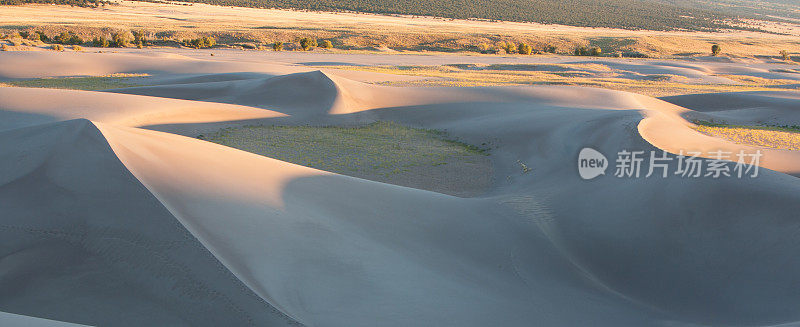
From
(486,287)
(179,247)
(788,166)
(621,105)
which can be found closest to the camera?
(179,247)

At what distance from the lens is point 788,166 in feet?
42.2

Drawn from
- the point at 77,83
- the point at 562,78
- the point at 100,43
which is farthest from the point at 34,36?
the point at 562,78

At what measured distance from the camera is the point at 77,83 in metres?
25.8

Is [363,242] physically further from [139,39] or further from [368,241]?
[139,39]

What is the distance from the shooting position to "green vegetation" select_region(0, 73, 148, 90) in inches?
979

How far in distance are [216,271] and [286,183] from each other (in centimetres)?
354

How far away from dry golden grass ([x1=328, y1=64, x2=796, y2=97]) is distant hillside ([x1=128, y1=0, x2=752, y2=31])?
216 feet

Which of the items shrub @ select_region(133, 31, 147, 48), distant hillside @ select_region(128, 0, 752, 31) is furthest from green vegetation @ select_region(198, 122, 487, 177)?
distant hillside @ select_region(128, 0, 752, 31)

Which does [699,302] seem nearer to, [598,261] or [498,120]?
[598,261]

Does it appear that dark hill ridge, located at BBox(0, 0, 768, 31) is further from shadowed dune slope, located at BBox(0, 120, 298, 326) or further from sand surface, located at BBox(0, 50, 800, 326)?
shadowed dune slope, located at BBox(0, 120, 298, 326)

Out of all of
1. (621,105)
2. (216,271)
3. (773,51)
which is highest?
(773,51)

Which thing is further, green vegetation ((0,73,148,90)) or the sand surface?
green vegetation ((0,73,148,90))

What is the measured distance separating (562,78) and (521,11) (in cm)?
8214

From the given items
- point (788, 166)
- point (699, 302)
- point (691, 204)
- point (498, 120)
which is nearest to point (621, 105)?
point (498, 120)
